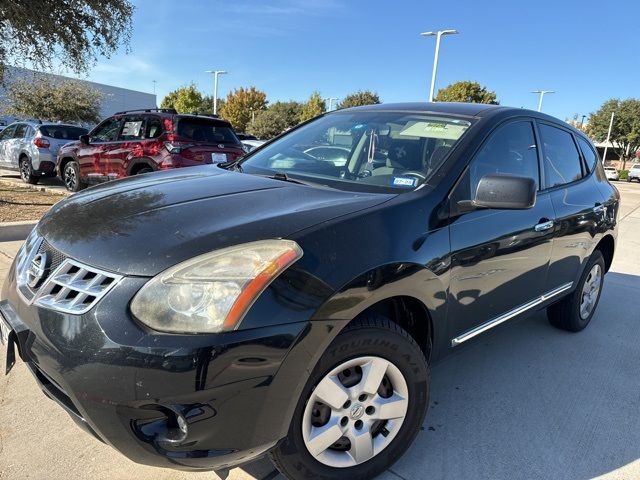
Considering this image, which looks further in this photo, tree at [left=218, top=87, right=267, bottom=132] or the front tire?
tree at [left=218, top=87, right=267, bottom=132]

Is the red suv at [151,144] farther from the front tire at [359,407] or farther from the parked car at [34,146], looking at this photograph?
the front tire at [359,407]

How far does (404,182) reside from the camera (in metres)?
2.42

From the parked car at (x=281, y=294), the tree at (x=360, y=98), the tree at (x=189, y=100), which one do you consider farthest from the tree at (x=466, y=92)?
the parked car at (x=281, y=294)

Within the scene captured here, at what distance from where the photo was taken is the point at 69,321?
1.66 m

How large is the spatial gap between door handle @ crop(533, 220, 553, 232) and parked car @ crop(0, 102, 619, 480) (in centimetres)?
4

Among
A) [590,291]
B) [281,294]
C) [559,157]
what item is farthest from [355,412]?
[590,291]

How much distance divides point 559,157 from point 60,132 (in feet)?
37.6

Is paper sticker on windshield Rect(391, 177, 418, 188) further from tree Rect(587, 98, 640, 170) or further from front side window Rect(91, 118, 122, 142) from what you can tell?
tree Rect(587, 98, 640, 170)

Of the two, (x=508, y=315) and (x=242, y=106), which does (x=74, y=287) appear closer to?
(x=508, y=315)

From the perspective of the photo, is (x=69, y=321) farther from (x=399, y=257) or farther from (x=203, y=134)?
(x=203, y=134)

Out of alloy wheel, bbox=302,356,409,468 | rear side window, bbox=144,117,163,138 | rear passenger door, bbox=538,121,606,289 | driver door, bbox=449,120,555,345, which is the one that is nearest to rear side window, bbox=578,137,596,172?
rear passenger door, bbox=538,121,606,289

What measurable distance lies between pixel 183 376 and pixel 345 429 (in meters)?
0.75

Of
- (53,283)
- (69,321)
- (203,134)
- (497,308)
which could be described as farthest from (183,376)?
(203,134)

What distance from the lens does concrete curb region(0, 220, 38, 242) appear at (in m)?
5.72
